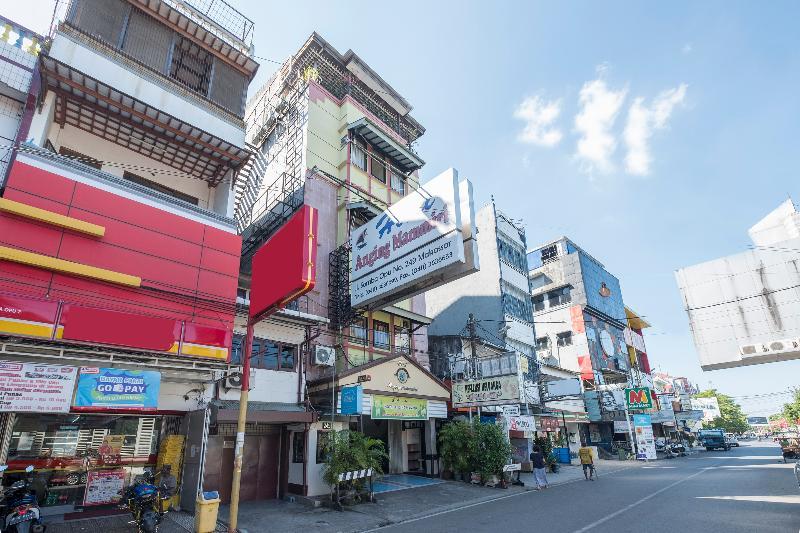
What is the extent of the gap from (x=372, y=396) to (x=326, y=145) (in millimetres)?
14613

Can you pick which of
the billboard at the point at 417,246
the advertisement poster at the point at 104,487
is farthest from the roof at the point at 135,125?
the advertisement poster at the point at 104,487

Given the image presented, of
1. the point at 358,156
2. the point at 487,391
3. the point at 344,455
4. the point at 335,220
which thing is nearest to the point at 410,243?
the point at 335,220

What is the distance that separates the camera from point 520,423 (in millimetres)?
23516

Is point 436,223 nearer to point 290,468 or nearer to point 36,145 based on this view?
point 290,468

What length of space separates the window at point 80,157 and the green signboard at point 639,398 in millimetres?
36522

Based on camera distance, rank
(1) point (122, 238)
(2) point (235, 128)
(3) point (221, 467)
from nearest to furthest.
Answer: (1) point (122, 238)
(3) point (221, 467)
(2) point (235, 128)

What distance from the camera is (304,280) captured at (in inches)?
410

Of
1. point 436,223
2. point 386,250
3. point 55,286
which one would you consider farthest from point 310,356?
point 55,286

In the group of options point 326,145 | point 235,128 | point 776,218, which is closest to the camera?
point 776,218

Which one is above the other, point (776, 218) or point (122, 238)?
point (122, 238)

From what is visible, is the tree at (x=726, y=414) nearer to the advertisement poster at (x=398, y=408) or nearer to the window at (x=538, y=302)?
the window at (x=538, y=302)

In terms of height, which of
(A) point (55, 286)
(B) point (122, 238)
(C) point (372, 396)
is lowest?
(C) point (372, 396)

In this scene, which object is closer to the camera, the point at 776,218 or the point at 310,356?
the point at 776,218

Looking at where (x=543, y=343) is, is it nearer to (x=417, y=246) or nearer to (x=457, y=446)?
(x=457, y=446)
